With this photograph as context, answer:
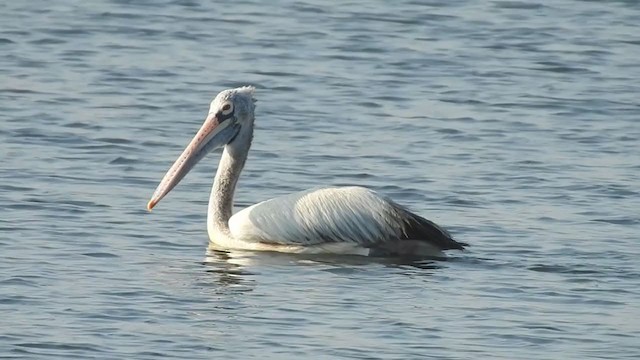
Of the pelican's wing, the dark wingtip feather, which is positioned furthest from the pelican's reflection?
the dark wingtip feather

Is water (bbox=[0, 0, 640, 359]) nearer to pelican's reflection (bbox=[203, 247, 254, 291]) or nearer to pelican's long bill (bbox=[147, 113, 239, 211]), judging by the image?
pelican's reflection (bbox=[203, 247, 254, 291])

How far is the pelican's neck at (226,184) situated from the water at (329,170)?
0.48ft

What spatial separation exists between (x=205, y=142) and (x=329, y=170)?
128 centimetres

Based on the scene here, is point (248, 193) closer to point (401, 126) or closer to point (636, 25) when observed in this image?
point (401, 126)

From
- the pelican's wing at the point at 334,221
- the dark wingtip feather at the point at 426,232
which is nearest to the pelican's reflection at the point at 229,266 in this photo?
the pelican's wing at the point at 334,221

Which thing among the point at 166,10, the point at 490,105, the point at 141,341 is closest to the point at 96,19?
the point at 166,10

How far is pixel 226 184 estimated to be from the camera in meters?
9.45

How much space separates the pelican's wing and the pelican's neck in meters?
0.10

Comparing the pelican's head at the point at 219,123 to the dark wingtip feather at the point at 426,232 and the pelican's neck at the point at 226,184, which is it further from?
the dark wingtip feather at the point at 426,232

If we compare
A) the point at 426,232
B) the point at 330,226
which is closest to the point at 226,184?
the point at 330,226

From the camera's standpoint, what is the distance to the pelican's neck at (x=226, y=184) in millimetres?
9172

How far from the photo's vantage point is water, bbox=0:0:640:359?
7348 millimetres

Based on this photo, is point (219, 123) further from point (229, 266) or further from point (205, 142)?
point (229, 266)

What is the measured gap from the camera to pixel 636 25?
16359 millimetres
